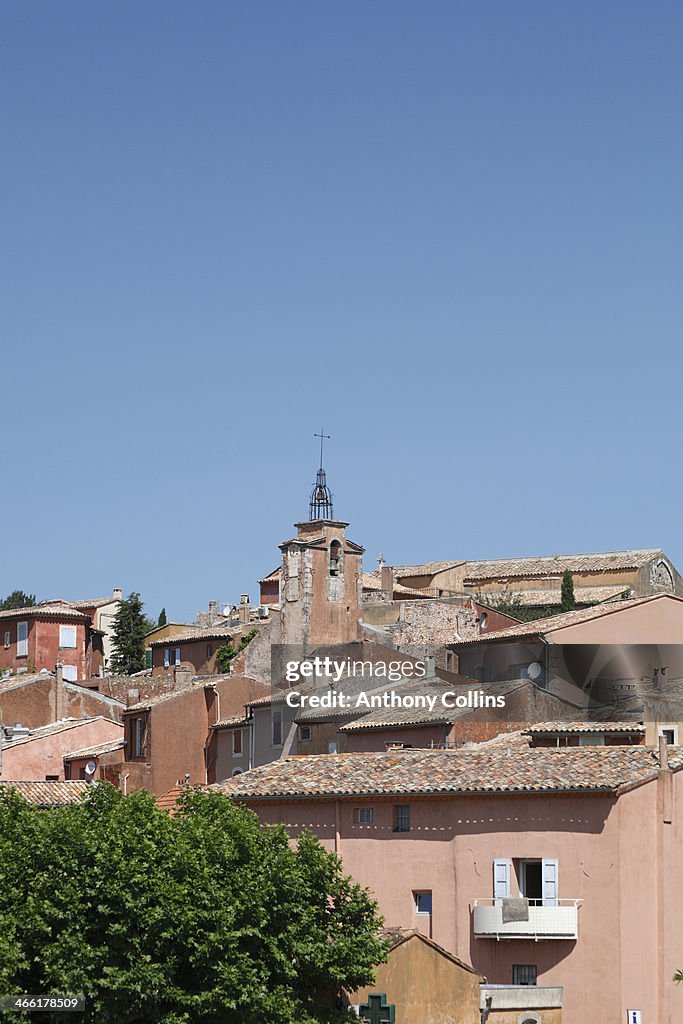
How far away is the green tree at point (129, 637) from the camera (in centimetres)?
8325

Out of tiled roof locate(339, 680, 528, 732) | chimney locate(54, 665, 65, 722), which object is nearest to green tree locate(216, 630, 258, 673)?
chimney locate(54, 665, 65, 722)

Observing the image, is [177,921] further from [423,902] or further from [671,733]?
[671,733]

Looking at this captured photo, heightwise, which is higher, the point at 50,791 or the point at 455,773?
the point at 455,773

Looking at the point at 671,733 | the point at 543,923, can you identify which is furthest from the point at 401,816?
the point at 671,733

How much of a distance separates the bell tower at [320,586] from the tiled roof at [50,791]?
18343 mm

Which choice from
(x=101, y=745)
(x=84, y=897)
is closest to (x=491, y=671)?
(x=101, y=745)

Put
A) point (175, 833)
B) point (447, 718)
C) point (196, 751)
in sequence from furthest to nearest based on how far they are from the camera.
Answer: point (196, 751) → point (447, 718) → point (175, 833)

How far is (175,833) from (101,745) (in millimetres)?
A: 28713

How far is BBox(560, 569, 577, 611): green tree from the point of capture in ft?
260

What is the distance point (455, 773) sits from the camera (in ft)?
133

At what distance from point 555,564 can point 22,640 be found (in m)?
28.2

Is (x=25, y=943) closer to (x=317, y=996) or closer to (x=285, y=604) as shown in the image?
(x=317, y=996)

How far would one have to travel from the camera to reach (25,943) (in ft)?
103

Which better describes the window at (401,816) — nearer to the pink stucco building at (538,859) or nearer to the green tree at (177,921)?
the pink stucco building at (538,859)
